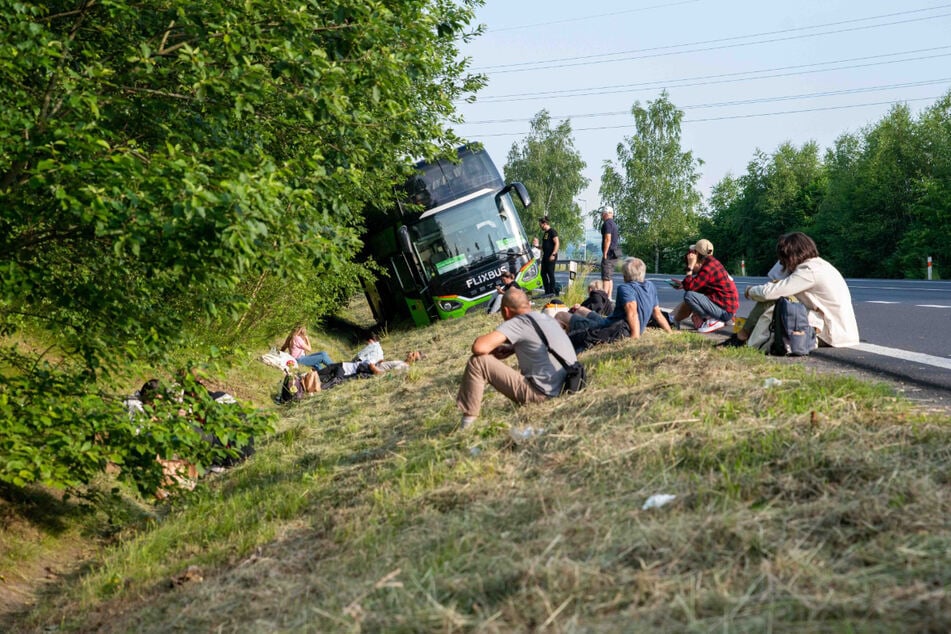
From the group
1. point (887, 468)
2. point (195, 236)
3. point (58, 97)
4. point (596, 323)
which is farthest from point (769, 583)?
point (596, 323)

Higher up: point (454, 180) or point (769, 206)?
point (454, 180)

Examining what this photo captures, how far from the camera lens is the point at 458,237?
21.0 metres

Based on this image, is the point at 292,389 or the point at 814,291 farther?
the point at 292,389

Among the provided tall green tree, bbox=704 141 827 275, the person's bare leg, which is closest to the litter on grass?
the person's bare leg

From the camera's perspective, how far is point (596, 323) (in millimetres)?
11180

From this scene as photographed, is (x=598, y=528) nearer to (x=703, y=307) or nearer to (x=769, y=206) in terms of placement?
(x=703, y=307)

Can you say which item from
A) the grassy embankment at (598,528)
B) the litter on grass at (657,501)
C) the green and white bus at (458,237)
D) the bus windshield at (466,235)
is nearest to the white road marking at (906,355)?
the grassy embankment at (598,528)

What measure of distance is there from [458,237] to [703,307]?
9.55m

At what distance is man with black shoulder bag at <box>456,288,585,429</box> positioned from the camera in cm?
738

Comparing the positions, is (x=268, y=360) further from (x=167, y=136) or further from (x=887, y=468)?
(x=887, y=468)

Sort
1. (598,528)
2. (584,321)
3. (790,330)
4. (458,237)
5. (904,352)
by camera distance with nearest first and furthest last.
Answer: (598,528), (790,330), (904,352), (584,321), (458,237)

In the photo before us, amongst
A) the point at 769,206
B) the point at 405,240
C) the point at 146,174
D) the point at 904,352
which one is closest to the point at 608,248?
the point at 405,240

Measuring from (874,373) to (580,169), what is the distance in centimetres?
6704

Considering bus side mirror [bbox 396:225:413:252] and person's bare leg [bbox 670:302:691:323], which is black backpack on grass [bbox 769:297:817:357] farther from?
bus side mirror [bbox 396:225:413:252]
